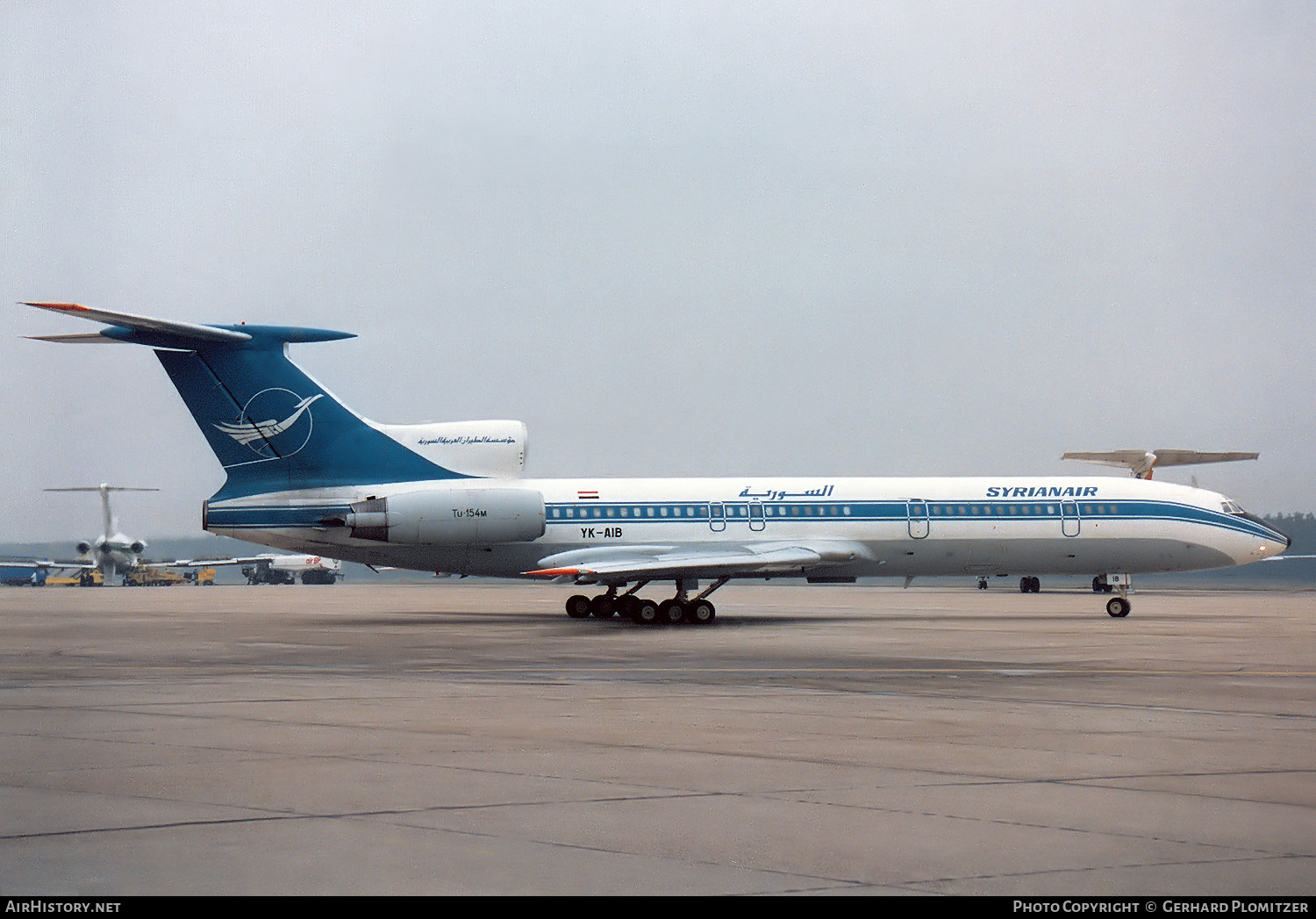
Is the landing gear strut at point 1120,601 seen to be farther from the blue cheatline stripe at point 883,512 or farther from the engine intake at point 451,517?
the engine intake at point 451,517

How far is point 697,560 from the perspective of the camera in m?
Answer: 30.5

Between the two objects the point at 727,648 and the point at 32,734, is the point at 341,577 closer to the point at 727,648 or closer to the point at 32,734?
the point at 727,648

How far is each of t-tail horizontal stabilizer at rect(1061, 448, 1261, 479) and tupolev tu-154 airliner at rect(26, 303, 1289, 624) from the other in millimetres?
17730

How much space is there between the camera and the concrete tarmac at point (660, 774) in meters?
6.03

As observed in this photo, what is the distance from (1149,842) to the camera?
21.9 feet

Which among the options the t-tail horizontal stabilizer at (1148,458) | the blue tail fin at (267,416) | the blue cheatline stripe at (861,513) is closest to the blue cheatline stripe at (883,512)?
the blue cheatline stripe at (861,513)

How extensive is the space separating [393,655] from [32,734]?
1016cm

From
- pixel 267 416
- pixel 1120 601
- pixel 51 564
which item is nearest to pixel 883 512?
pixel 1120 601

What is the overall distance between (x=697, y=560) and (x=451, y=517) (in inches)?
223

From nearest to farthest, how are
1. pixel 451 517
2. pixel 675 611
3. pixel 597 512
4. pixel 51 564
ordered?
pixel 451 517 < pixel 675 611 < pixel 597 512 < pixel 51 564

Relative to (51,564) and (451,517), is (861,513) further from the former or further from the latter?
(51,564)

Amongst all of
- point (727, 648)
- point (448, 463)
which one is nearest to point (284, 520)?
point (448, 463)

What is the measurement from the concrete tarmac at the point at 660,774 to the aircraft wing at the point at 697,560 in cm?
842

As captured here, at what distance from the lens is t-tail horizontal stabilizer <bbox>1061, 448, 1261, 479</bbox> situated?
53.8 m
